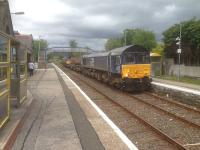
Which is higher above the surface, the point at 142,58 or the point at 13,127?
the point at 142,58

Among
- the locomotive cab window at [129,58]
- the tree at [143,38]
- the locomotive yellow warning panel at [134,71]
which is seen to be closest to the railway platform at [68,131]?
the locomotive yellow warning panel at [134,71]

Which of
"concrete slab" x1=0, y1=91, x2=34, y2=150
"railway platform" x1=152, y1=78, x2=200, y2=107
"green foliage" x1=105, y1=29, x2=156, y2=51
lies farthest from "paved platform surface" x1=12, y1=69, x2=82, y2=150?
"green foliage" x1=105, y1=29, x2=156, y2=51

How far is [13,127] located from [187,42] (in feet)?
192

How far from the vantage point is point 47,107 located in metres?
17.1

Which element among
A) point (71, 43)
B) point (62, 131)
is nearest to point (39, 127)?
point (62, 131)

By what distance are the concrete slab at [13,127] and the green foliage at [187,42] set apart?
5063 centimetres

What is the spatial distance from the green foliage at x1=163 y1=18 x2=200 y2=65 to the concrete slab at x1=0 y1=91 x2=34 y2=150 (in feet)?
166

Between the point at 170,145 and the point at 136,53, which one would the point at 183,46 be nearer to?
the point at 136,53

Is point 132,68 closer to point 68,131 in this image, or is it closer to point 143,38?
point 68,131

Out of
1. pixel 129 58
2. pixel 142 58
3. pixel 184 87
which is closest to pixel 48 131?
pixel 129 58

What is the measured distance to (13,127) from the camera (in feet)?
37.2

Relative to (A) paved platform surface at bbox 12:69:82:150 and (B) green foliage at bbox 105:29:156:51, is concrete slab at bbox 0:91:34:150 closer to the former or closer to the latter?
(A) paved platform surface at bbox 12:69:82:150

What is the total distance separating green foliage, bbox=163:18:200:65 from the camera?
64.5 m

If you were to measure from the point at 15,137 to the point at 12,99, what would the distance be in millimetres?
5395
